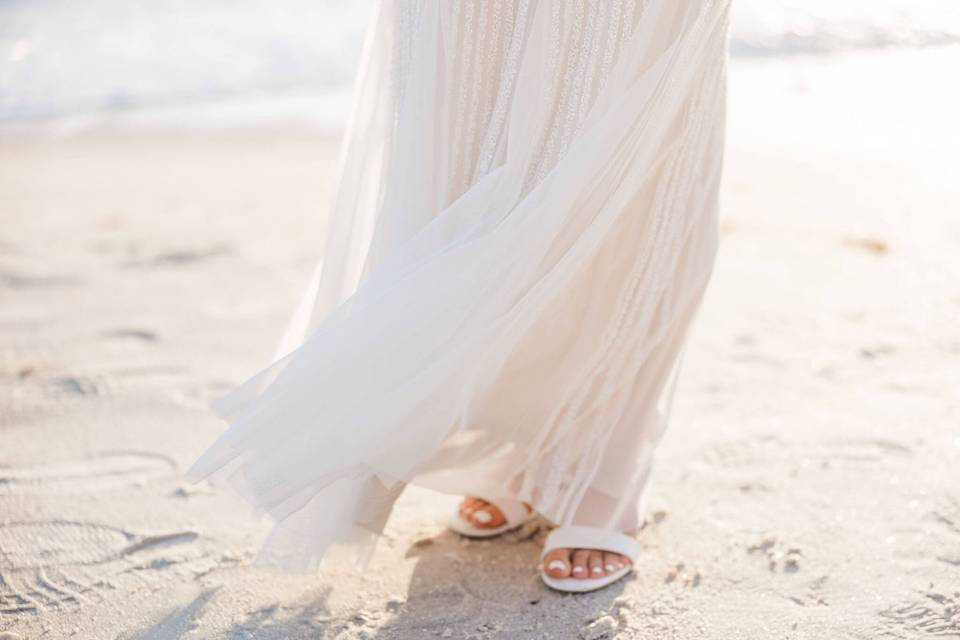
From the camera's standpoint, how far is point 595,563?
1959mm

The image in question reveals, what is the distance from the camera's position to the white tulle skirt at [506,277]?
1.70 m

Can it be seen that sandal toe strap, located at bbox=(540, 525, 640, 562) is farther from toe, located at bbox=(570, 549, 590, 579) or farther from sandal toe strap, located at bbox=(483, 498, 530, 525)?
sandal toe strap, located at bbox=(483, 498, 530, 525)

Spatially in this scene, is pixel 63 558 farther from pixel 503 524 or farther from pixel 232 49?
pixel 232 49

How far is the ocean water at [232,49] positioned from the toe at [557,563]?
15.4 ft

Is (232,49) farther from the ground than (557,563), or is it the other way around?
(232,49)

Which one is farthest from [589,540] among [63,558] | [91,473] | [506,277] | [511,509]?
[91,473]

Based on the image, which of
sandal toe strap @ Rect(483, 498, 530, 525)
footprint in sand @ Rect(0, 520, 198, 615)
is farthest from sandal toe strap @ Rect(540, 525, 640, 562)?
footprint in sand @ Rect(0, 520, 198, 615)

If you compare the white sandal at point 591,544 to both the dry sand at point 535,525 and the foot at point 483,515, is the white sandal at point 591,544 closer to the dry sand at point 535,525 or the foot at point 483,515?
the dry sand at point 535,525

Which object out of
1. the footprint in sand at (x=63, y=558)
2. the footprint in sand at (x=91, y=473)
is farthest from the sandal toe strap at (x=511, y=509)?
the footprint in sand at (x=91, y=473)

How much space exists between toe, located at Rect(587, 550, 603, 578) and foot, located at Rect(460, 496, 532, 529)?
0.73 ft

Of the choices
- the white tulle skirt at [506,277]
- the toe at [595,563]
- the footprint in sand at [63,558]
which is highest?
the white tulle skirt at [506,277]

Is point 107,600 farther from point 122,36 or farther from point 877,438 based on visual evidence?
point 122,36

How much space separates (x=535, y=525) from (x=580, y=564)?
0.24 m

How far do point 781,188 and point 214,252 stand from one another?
7.38 feet
